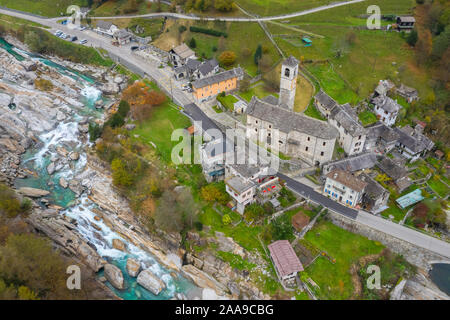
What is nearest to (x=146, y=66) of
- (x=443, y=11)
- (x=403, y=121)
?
(x=403, y=121)

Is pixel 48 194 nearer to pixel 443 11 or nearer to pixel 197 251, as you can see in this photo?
pixel 197 251

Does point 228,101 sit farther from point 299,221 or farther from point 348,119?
point 299,221

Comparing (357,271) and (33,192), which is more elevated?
(357,271)

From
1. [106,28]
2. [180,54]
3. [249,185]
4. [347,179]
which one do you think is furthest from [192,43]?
[347,179]

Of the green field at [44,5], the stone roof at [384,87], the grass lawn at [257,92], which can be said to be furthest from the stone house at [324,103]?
the green field at [44,5]

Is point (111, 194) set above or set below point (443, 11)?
below

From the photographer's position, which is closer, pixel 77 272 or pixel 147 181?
pixel 77 272
